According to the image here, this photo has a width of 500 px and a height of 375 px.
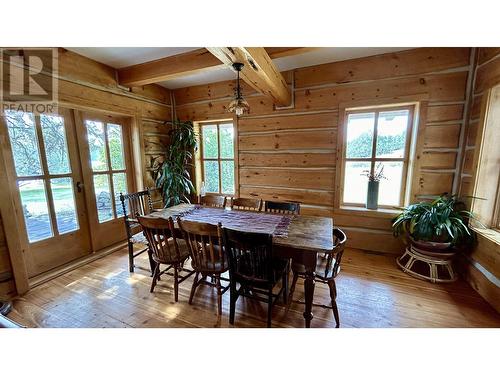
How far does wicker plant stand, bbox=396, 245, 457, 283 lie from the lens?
2.10m

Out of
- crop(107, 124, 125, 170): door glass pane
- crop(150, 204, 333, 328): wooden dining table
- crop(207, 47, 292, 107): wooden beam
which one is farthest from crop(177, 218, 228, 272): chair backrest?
crop(107, 124, 125, 170): door glass pane

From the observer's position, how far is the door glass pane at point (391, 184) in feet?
8.97

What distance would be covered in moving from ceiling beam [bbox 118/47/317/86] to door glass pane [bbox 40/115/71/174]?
3.23 ft

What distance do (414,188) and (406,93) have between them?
47.2 inches

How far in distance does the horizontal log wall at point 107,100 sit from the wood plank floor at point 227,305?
21.9 inches

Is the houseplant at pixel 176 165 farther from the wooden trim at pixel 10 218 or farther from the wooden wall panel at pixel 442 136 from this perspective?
the wooden wall panel at pixel 442 136

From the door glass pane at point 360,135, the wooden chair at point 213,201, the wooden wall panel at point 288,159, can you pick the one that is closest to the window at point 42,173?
the wooden chair at point 213,201

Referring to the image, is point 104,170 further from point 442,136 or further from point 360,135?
point 442,136

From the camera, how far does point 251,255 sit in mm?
1500

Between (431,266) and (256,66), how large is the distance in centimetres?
273

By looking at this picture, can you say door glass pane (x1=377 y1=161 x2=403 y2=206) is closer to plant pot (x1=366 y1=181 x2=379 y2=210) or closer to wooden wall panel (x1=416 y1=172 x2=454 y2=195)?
plant pot (x1=366 y1=181 x2=379 y2=210)
